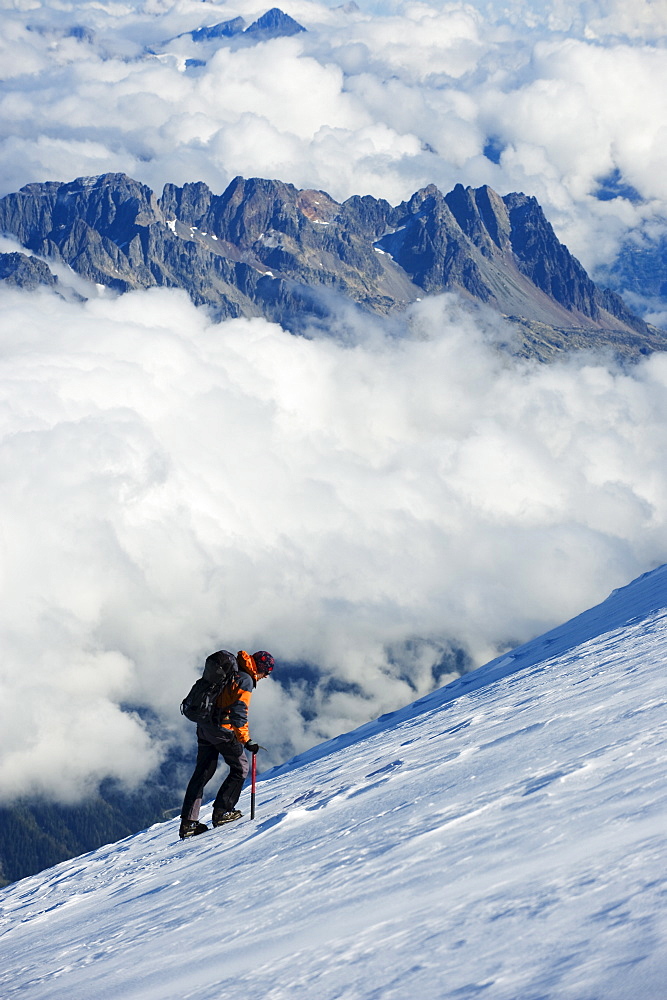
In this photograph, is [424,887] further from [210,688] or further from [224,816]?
[224,816]

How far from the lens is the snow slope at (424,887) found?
636 cm

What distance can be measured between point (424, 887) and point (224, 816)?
10336mm

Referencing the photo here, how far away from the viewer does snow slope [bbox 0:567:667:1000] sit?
20.9 feet

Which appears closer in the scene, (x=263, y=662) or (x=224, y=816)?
(x=263, y=662)

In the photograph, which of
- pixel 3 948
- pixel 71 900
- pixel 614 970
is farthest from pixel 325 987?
pixel 71 900

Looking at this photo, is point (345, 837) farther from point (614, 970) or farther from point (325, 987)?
point (614, 970)

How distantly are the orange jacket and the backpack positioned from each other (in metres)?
0.12

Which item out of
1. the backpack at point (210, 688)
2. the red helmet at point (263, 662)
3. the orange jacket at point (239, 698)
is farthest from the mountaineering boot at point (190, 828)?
the red helmet at point (263, 662)

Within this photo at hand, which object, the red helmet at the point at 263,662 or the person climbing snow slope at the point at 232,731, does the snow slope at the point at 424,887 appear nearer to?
the person climbing snow slope at the point at 232,731

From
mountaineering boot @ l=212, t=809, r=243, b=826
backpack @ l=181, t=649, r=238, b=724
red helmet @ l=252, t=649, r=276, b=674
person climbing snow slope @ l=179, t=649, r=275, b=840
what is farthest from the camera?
mountaineering boot @ l=212, t=809, r=243, b=826

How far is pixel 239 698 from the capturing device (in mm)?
16828

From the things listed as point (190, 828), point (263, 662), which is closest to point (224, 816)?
point (190, 828)

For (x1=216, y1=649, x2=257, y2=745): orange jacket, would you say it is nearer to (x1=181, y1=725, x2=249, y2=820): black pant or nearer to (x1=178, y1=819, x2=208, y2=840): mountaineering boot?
(x1=181, y1=725, x2=249, y2=820): black pant

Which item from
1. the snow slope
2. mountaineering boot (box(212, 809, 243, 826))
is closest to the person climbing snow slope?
mountaineering boot (box(212, 809, 243, 826))
